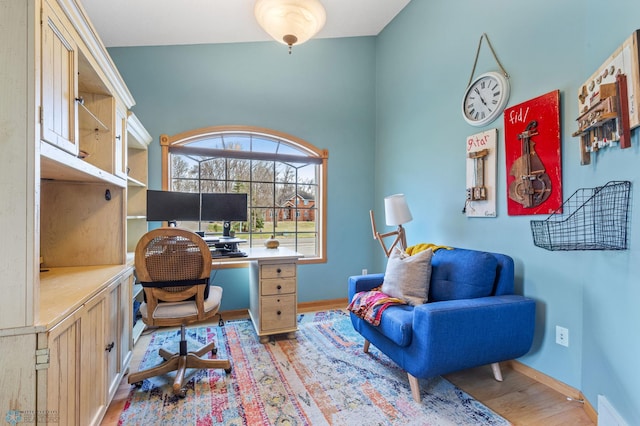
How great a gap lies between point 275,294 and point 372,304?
0.97m

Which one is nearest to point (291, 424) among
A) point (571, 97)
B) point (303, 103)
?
point (571, 97)

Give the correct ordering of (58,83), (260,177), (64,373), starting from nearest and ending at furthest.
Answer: (64,373)
(58,83)
(260,177)

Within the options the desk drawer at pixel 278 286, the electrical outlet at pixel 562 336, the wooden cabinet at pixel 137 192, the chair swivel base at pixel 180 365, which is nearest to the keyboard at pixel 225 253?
the desk drawer at pixel 278 286

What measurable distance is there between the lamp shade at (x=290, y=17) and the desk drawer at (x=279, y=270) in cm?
184

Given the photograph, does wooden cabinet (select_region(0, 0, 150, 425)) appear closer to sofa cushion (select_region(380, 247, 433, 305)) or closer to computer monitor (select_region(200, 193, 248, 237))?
computer monitor (select_region(200, 193, 248, 237))

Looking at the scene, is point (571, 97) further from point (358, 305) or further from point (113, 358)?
point (113, 358)

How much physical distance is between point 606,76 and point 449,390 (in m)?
1.96

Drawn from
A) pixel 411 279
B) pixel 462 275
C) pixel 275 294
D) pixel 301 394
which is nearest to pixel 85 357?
pixel 301 394

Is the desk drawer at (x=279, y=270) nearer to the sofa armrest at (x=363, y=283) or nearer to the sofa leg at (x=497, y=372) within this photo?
the sofa armrest at (x=363, y=283)

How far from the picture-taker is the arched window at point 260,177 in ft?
10.8

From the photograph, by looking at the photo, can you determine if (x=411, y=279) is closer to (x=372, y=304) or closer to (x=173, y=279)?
(x=372, y=304)

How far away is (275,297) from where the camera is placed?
2709mm

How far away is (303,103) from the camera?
3680 millimetres

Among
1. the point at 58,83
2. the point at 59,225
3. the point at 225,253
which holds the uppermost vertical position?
the point at 58,83
